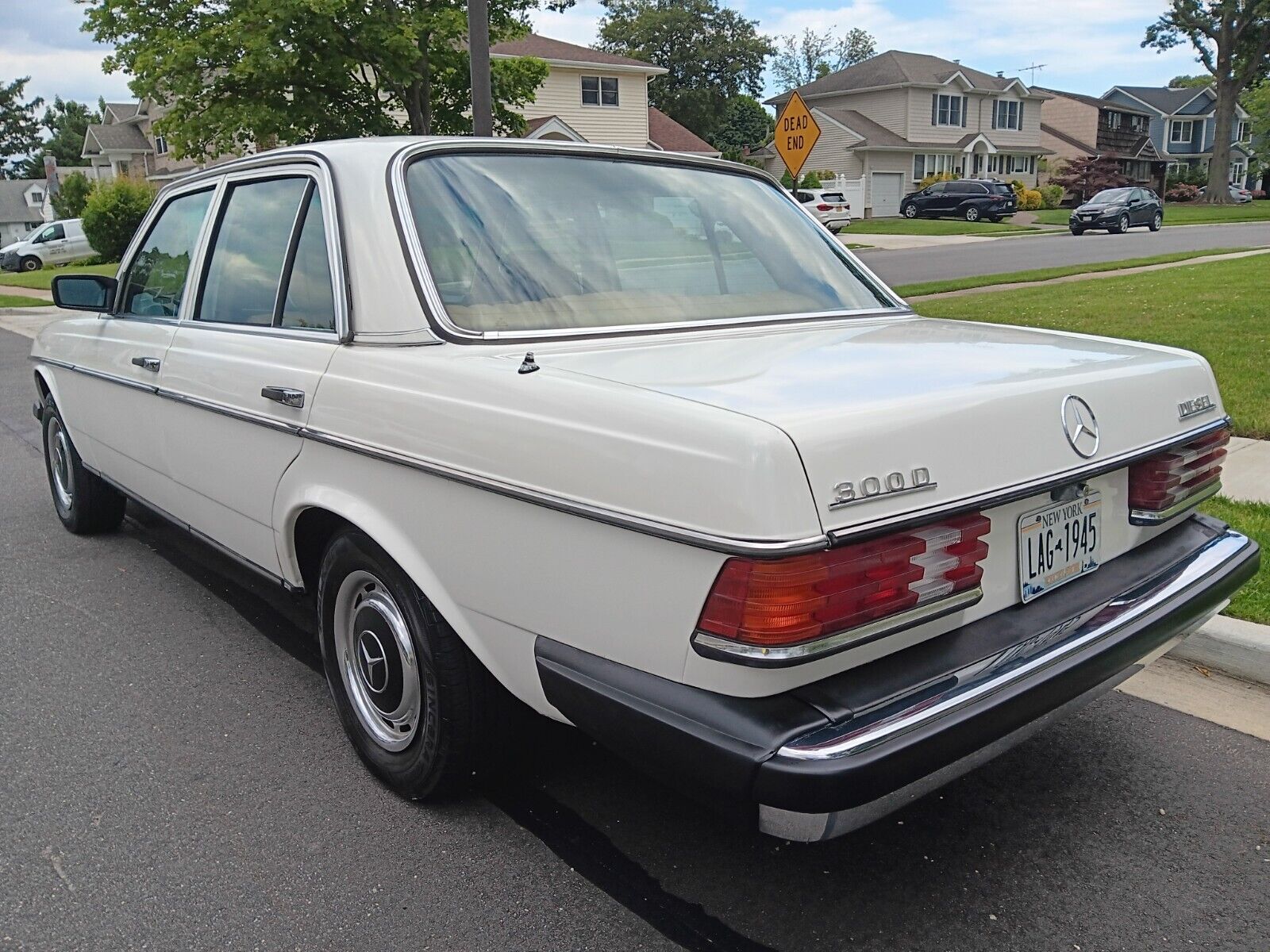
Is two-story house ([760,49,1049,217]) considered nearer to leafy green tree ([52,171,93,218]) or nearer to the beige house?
the beige house

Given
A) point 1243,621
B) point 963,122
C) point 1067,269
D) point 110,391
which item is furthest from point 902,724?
point 963,122

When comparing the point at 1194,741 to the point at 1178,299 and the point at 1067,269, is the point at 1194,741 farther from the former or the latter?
the point at 1067,269

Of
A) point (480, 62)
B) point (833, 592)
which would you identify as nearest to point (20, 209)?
point (480, 62)

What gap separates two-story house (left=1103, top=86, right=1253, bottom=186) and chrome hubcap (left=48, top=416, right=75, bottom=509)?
261ft

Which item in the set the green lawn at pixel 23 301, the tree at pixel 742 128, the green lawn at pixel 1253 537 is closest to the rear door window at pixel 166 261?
the green lawn at pixel 1253 537

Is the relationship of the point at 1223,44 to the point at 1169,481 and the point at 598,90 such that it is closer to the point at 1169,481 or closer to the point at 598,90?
the point at 598,90

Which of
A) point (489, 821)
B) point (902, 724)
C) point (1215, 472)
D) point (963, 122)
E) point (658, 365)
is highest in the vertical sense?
point (963, 122)

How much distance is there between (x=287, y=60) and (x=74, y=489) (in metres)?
15.4

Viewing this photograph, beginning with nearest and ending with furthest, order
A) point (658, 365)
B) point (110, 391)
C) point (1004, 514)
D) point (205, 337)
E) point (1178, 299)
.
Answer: point (1004, 514) → point (658, 365) → point (205, 337) → point (110, 391) → point (1178, 299)

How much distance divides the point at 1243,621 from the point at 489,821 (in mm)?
2758

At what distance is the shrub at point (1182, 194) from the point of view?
204 feet

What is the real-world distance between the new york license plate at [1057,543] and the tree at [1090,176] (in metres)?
57.7

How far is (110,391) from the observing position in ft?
14.6

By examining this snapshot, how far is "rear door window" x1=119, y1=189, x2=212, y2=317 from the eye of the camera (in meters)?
4.02
